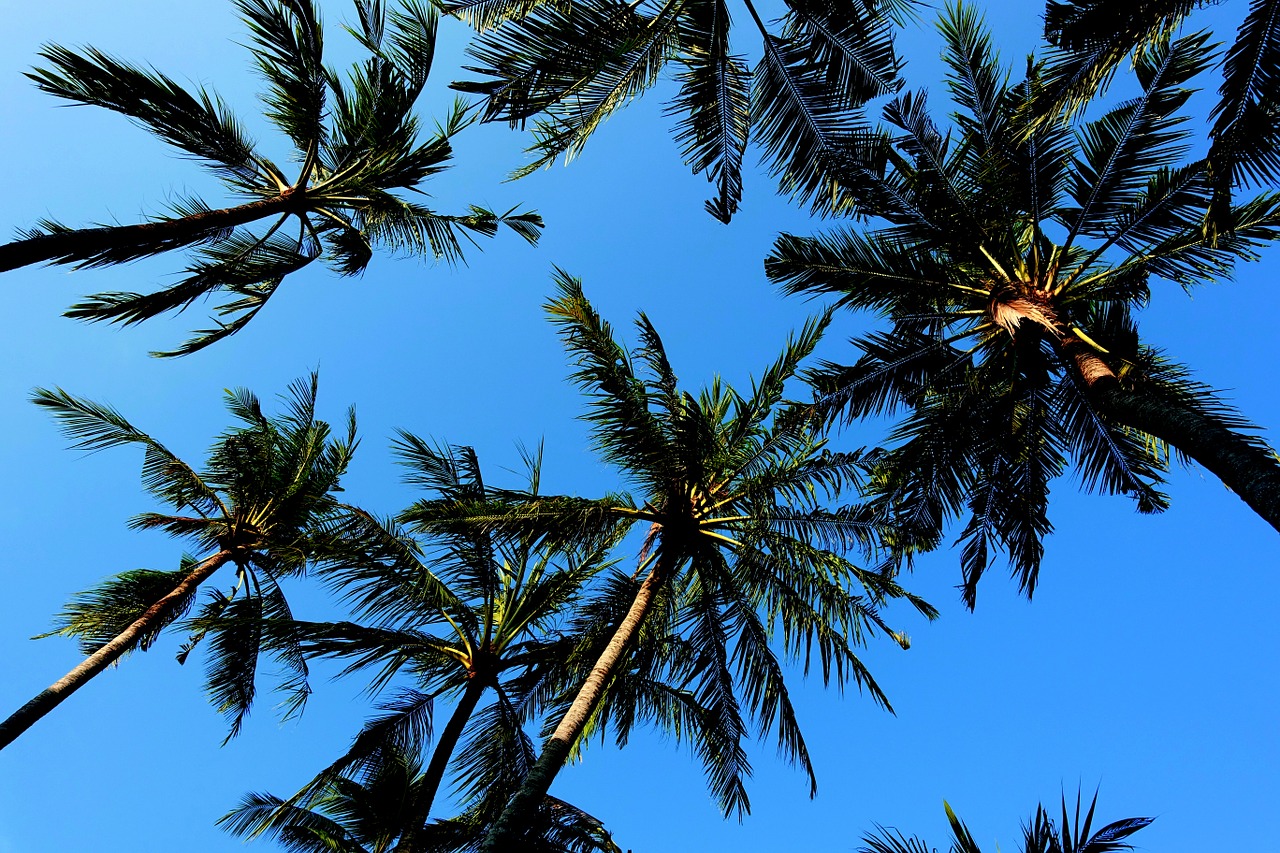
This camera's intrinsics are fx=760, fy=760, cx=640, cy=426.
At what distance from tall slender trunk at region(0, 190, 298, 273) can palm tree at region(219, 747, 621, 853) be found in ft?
20.2

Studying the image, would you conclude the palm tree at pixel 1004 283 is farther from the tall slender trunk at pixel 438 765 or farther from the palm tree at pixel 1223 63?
the tall slender trunk at pixel 438 765

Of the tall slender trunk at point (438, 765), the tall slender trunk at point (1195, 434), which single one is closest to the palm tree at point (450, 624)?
the tall slender trunk at point (438, 765)

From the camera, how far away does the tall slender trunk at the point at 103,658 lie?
8.24 meters

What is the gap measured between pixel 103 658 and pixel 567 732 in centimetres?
646

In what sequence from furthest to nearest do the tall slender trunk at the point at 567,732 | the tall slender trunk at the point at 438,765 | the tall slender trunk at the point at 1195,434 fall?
the tall slender trunk at the point at 438,765 → the tall slender trunk at the point at 567,732 → the tall slender trunk at the point at 1195,434

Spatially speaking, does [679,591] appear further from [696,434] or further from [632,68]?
[632,68]

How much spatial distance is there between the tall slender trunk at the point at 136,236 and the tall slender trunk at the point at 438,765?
18.6 ft

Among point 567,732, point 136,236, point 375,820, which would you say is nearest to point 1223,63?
point 567,732

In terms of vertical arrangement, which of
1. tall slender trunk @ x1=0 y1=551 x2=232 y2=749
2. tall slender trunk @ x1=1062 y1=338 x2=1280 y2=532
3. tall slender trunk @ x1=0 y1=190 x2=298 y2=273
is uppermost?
tall slender trunk @ x1=1062 y1=338 x2=1280 y2=532

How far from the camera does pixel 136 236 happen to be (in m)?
6.10

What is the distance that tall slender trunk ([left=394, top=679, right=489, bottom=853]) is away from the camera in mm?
7562

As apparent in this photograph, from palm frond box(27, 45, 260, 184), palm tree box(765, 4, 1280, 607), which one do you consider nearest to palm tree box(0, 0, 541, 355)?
palm frond box(27, 45, 260, 184)

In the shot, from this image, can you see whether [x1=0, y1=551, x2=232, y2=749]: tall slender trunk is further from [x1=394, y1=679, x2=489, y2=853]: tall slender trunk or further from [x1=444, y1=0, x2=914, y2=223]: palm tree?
[x1=444, y1=0, x2=914, y2=223]: palm tree

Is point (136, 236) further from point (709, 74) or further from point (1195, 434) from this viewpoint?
point (1195, 434)
